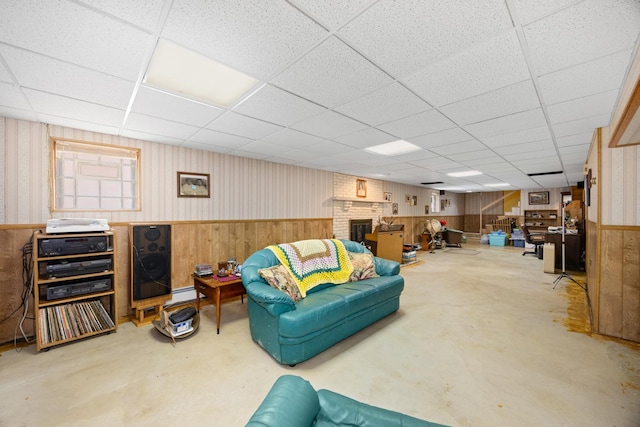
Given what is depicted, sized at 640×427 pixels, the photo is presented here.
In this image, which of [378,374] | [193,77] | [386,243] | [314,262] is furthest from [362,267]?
[386,243]

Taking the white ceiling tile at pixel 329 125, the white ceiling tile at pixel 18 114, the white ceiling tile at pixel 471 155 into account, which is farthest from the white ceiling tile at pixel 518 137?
the white ceiling tile at pixel 18 114

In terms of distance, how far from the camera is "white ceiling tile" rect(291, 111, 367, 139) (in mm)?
2727

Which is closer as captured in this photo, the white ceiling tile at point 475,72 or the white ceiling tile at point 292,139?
the white ceiling tile at point 475,72

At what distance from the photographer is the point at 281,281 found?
9.26ft

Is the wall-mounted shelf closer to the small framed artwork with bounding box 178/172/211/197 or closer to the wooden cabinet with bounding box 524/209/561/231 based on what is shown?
the small framed artwork with bounding box 178/172/211/197

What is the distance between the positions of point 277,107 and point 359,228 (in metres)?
5.10

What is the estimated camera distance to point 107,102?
235 centimetres

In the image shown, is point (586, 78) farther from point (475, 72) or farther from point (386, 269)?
point (386, 269)

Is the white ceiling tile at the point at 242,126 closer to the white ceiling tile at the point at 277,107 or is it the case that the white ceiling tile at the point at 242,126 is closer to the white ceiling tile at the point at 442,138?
the white ceiling tile at the point at 277,107

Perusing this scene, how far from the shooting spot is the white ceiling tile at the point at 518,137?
10.3 ft

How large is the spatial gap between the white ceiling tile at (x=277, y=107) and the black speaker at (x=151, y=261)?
1970mm

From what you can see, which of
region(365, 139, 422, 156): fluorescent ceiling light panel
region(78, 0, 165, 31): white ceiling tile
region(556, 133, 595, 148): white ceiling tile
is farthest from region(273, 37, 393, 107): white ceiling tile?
region(556, 133, 595, 148): white ceiling tile

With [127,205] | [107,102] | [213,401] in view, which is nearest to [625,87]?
[213,401]

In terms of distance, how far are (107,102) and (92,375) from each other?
2.45 meters
